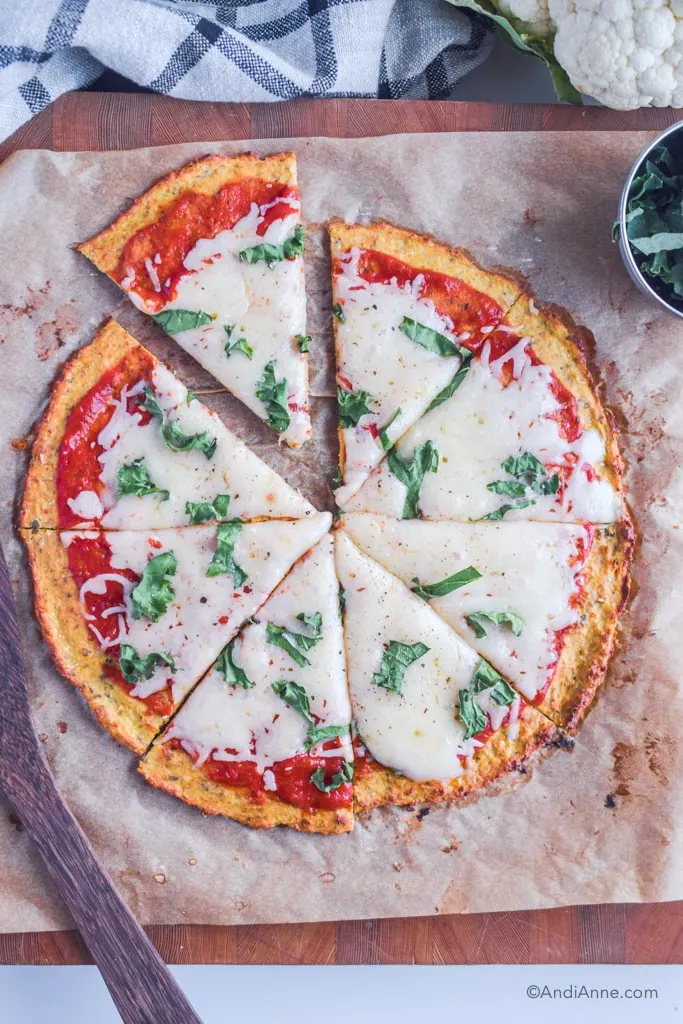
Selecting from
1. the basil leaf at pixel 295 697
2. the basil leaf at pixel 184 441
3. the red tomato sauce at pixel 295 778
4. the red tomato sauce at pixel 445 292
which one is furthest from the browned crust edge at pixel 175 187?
the red tomato sauce at pixel 295 778

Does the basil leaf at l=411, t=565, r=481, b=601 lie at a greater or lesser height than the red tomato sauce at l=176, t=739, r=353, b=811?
greater

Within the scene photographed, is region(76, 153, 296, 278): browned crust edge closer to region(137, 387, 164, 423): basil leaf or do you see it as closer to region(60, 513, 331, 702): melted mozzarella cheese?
region(137, 387, 164, 423): basil leaf

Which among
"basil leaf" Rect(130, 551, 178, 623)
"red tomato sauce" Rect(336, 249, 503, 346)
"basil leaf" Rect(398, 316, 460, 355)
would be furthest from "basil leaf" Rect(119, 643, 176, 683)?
"red tomato sauce" Rect(336, 249, 503, 346)

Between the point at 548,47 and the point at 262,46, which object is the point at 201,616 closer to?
the point at 262,46

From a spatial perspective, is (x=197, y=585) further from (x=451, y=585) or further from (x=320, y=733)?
(x=451, y=585)

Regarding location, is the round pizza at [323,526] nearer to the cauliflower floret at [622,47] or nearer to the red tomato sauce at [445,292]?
the red tomato sauce at [445,292]

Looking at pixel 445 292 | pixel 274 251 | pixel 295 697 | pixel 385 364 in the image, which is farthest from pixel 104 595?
pixel 445 292
